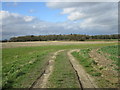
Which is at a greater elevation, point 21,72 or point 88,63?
point 88,63

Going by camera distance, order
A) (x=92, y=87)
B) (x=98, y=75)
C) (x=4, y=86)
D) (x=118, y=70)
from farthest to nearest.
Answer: (x=118, y=70), (x=98, y=75), (x=4, y=86), (x=92, y=87)

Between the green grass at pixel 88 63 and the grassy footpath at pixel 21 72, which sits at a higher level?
the green grass at pixel 88 63

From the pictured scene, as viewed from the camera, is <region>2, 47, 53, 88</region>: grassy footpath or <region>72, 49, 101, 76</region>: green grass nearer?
<region>2, 47, 53, 88</region>: grassy footpath

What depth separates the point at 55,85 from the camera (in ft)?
28.9

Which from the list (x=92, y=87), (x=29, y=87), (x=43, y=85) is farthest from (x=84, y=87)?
(x=29, y=87)

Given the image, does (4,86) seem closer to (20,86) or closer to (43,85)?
(20,86)

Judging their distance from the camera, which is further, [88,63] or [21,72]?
[88,63]

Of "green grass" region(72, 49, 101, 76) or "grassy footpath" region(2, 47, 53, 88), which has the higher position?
"green grass" region(72, 49, 101, 76)

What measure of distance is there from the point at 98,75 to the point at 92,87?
9.57ft

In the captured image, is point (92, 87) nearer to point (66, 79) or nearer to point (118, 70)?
point (66, 79)

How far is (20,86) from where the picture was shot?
8836mm

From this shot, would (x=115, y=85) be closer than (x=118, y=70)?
Yes

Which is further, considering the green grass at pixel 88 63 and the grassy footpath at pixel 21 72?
the green grass at pixel 88 63

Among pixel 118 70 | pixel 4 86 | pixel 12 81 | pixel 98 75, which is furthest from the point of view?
pixel 118 70
